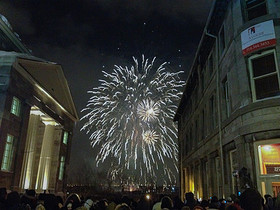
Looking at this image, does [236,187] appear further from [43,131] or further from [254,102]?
[43,131]

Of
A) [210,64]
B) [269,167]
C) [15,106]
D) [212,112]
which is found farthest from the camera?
[15,106]

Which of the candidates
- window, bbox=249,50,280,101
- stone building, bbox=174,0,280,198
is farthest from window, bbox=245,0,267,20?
window, bbox=249,50,280,101

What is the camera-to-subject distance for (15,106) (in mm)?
23672

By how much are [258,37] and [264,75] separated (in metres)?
1.82

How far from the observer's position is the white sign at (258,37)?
12.0 meters

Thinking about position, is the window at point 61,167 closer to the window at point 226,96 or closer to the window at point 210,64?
the window at point 210,64

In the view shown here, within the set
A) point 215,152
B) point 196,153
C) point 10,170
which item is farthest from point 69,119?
point 215,152

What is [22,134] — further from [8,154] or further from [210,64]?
[210,64]

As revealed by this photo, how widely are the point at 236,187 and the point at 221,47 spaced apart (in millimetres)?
8977

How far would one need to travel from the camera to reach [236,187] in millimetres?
13453

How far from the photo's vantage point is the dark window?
1179 centimetres

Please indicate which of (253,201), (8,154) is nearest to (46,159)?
(8,154)

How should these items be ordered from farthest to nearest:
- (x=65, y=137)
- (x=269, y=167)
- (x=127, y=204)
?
(x=65, y=137) → (x=269, y=167) → (x=127, y=204)

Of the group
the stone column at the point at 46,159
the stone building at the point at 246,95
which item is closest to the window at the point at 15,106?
the stone column at the point at 46,159
